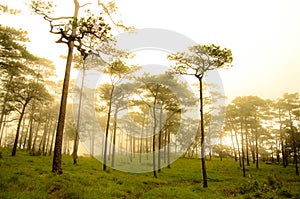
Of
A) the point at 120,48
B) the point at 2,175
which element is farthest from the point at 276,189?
the point at 2,175

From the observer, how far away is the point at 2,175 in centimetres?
957

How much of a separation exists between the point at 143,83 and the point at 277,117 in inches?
1179

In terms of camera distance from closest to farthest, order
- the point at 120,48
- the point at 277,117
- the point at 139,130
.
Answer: the point at 120,48
the point at 277,117
the point at 139,130

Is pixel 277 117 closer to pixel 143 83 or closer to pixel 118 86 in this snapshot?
pixel 143 83

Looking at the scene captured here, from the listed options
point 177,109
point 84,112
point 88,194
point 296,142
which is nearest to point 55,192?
point 88,194

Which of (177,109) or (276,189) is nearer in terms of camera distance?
(276,189)

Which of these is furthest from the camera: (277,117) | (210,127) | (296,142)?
(210,127)

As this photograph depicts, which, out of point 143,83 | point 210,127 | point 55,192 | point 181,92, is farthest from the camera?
point 210,127

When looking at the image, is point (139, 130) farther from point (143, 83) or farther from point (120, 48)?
point (120, 48)

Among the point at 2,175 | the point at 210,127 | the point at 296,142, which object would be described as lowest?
the point at 2,175

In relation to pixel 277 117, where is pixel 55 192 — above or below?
below

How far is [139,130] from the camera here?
48969 mm

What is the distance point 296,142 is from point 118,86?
3174 cm

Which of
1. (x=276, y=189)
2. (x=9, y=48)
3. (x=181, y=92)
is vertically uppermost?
(x=9, y=48)
